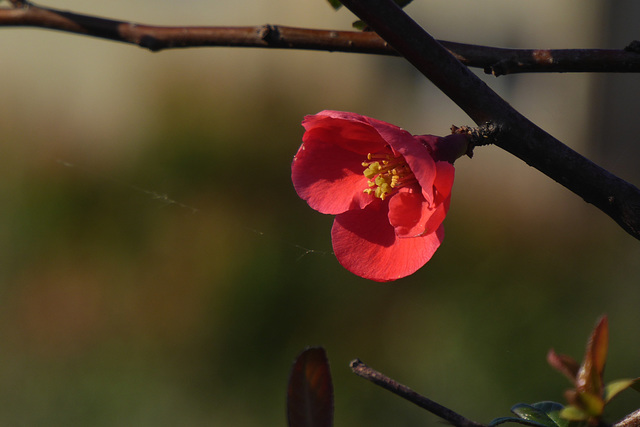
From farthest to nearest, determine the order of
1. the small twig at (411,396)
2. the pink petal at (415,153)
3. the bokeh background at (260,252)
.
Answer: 1. the bokeh background at (260,252)
2. the pink petal at (415,153)
3. the small twig at (411,396)

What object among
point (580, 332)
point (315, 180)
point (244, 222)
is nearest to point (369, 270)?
point (315, 180)

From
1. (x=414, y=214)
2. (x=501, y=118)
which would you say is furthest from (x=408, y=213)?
(x=501, y=118)

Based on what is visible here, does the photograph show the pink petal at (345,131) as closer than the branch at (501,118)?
No

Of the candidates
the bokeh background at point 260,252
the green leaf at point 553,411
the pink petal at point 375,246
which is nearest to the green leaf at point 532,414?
the green leaf at point 553,411

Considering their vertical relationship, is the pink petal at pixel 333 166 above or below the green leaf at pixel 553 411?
above

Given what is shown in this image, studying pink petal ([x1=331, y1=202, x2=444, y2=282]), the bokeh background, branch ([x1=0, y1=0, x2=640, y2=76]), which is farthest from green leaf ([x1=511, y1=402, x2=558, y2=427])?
the bokeh background

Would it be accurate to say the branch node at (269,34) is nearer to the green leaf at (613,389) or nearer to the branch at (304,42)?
the branch at (304,42)

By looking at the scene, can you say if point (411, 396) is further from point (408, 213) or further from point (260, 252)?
point (260, 252)
